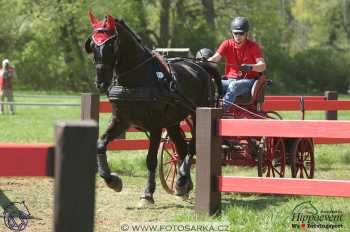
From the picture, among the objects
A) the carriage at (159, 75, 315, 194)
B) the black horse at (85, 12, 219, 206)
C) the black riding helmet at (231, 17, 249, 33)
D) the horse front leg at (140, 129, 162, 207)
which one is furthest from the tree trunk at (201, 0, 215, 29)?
the horse front leg at (140, 129, 162, 207)

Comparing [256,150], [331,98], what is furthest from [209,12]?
[256,150]

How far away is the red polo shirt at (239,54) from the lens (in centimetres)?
950

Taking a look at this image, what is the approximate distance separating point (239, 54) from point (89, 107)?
219cm

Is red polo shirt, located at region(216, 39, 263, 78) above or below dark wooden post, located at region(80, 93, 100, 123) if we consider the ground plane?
above

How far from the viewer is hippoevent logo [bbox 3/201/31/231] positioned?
671cm

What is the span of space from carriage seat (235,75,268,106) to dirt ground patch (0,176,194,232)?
1.48 metres

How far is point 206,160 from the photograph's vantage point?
23.2 feet

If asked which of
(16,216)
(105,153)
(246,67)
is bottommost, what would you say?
(16,216)

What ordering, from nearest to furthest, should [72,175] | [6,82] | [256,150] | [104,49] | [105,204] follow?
[72,175], [104,49], [105,204], [256,150], [6,82]

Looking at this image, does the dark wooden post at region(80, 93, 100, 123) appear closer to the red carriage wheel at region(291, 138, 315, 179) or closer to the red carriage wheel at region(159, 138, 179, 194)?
the red carriage wheel at region(159, 138, 179, 194)

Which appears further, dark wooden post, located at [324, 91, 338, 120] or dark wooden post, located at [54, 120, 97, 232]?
dark wooden post, located at [324, 91, 338, 120]

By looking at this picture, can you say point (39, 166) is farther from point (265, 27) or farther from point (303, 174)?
point (265, 27)

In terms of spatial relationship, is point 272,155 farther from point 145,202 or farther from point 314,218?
point 314,218

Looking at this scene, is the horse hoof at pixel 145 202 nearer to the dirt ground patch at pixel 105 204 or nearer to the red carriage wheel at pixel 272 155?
the dirt ground patch at pixel 105 204
